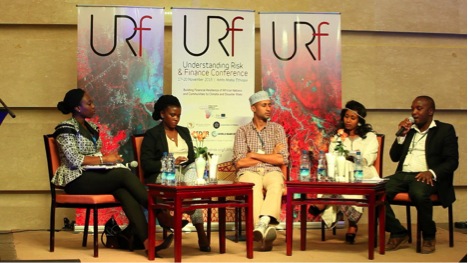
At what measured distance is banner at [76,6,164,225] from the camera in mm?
6852

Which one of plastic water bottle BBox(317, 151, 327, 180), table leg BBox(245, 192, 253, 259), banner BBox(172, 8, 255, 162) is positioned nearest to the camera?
table leg BBox(245, 192, 253, 259)

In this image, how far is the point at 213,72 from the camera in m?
7.02

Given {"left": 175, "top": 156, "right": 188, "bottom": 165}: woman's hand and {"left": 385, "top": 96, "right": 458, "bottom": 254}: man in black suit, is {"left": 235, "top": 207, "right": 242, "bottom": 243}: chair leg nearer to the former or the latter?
{"left": 175, "top": 156, "right": 188, "bottom": 165}: woman's hand

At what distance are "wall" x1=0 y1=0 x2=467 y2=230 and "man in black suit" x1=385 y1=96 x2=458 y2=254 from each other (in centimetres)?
156

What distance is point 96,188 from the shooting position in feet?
18.9

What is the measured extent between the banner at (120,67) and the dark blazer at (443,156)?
2459 millimetres

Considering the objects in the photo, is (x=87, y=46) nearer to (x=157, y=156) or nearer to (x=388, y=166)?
(x=157, y=156)

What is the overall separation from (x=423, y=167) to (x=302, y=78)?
4.91 ft

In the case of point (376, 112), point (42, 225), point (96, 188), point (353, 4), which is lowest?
point (42, 225)

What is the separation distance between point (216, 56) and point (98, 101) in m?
1.19

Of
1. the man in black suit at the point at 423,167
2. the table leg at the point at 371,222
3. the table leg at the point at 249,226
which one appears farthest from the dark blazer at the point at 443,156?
the table leg at the point at 249,226

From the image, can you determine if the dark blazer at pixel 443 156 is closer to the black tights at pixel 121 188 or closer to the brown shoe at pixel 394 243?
the brown shoe at pixel 394 243

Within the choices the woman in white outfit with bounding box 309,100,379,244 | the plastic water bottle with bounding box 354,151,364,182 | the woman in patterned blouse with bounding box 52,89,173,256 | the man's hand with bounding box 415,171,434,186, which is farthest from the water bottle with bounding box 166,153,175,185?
the man's hand with bounding box 415,171,434,186

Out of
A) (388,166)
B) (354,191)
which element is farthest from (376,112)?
(354,191)
